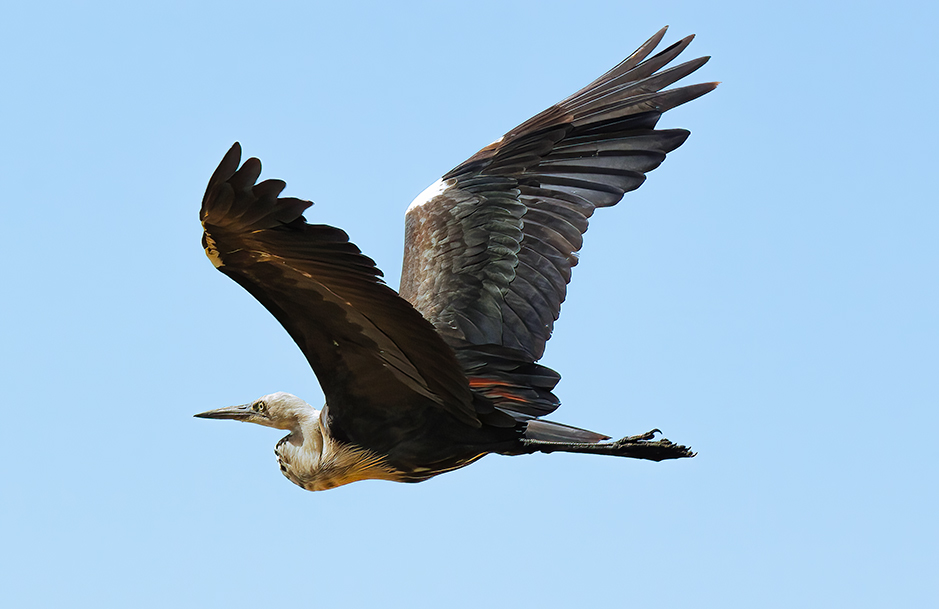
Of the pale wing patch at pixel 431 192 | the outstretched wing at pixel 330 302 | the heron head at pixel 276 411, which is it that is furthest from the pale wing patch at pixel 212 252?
the pale wing patch at pixel 431 192

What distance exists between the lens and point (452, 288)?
26.7ft

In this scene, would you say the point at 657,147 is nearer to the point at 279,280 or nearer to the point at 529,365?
the point at 529,365

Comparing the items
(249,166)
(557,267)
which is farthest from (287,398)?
(249,166)

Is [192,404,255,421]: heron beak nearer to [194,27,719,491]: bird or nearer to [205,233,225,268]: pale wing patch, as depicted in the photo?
[194,27,719,491]: bird

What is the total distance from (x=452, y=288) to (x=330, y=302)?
7.21 ft

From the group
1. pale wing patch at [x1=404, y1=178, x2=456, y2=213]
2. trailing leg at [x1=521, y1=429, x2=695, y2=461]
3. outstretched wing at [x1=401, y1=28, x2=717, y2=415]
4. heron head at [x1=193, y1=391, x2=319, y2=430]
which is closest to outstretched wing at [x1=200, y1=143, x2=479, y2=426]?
trailing leg at [x1=521, y1=429, x2=695, y2=461]

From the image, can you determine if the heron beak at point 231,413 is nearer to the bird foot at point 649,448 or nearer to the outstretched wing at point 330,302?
the outstretched wing at point 330,302

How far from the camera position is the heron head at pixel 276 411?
25.1ft

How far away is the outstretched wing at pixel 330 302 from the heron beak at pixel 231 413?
1354mm

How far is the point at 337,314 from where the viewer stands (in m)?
6.14

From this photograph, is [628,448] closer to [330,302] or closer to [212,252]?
[330,302]

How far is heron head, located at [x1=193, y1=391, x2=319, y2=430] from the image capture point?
765cm

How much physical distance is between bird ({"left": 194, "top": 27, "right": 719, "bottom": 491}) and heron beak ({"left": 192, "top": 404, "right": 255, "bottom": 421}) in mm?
12

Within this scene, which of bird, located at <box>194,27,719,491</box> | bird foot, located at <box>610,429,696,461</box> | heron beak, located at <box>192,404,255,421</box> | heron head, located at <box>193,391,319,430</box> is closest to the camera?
bird, located at <box>194,27,719,491</box>
